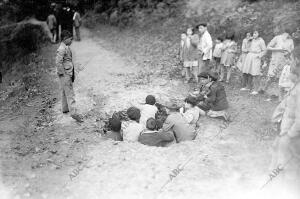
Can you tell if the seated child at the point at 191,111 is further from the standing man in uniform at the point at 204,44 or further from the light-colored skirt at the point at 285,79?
the standing man in uniform at the point at 204,44

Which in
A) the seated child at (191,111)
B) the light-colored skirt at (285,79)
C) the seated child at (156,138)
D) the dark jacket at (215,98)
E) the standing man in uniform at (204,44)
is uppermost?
the standing man in uniform at (204,44)

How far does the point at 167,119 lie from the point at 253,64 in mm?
3567

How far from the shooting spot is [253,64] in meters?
9.95

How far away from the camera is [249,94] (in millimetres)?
10273

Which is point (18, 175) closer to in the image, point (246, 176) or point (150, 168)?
point (150, 168)

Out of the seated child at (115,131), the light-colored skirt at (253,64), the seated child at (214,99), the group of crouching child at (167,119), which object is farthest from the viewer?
the light-colored skirt at (253,64)

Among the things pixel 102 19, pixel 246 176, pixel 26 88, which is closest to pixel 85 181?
pixel 246 176

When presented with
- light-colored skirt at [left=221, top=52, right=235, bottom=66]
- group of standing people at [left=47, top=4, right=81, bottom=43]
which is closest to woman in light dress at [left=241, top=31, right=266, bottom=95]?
light-colored skirt at [left=221, top=52, right=235, bottom=66]

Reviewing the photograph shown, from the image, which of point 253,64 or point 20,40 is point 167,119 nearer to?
point 253,64

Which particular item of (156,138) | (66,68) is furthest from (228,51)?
(66,68)

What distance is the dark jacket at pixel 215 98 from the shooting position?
8789 millimetres

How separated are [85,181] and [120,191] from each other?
670mm

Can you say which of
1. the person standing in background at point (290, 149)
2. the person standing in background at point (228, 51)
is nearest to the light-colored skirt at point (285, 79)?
the person standing in background at point (228, 51)

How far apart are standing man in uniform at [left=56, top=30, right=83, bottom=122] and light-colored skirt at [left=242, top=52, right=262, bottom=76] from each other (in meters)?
4.73
